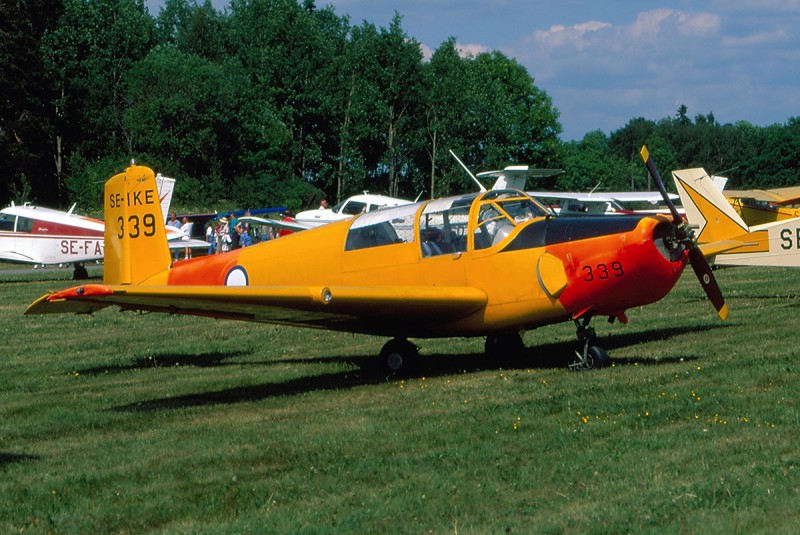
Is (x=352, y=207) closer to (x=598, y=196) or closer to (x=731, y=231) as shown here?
(x=598, y=196)

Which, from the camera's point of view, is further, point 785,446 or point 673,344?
point 673,344

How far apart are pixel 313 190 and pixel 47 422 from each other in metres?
54.5

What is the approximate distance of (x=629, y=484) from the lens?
682cm

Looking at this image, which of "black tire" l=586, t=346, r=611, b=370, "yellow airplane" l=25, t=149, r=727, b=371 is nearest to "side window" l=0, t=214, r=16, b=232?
"yellow airplane" l=25, t=149, r=727, b=371

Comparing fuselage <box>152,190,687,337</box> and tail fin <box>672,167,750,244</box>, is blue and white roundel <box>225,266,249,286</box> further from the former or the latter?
tail fin <box>672,167,750,244</box>

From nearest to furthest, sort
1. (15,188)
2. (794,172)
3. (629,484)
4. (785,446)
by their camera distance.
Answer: (629,484) < (785,446) < (15,188) < (794,172)

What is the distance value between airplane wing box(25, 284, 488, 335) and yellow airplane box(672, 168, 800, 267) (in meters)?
6.27

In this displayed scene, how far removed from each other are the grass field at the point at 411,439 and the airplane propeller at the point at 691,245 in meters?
0.69

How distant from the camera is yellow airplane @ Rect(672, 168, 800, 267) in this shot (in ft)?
60.2

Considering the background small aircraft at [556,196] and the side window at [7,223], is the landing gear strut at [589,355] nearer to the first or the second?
the background small aircraft at [556,196]

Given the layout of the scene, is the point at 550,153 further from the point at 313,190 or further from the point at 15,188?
the point at 15,188

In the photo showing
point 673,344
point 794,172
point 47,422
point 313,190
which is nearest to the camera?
point 47,422

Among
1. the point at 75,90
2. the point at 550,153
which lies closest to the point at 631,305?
the point at 75,90

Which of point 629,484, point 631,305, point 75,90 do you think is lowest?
point 629,484
